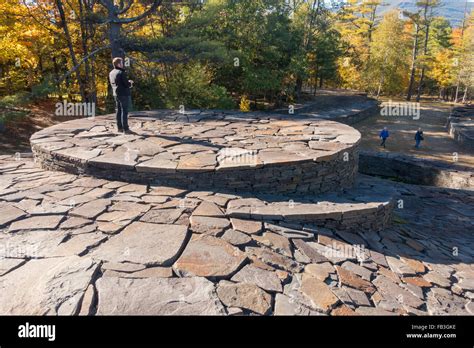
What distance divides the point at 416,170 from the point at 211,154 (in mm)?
9656

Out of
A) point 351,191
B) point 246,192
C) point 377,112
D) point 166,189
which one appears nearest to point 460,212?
point 351,191

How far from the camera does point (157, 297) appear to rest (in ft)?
9.45

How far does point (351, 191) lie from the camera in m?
6.23

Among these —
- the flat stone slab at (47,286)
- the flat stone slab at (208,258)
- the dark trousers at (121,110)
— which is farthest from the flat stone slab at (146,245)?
the dark trousers at (121,110)

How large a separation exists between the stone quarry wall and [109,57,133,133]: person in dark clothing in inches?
385

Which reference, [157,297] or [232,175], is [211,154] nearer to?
[232,175]

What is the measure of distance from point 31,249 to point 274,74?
15.2m

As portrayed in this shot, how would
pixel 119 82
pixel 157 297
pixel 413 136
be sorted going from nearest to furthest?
pixel 157 297
pixel 119 82
pixel 413 136

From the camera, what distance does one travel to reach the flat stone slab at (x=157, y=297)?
274cm

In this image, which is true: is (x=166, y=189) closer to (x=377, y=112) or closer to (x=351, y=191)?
(x=351, y=191)

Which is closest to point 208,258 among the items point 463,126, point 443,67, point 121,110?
point 121,110

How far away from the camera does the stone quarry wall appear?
36.9 ft
